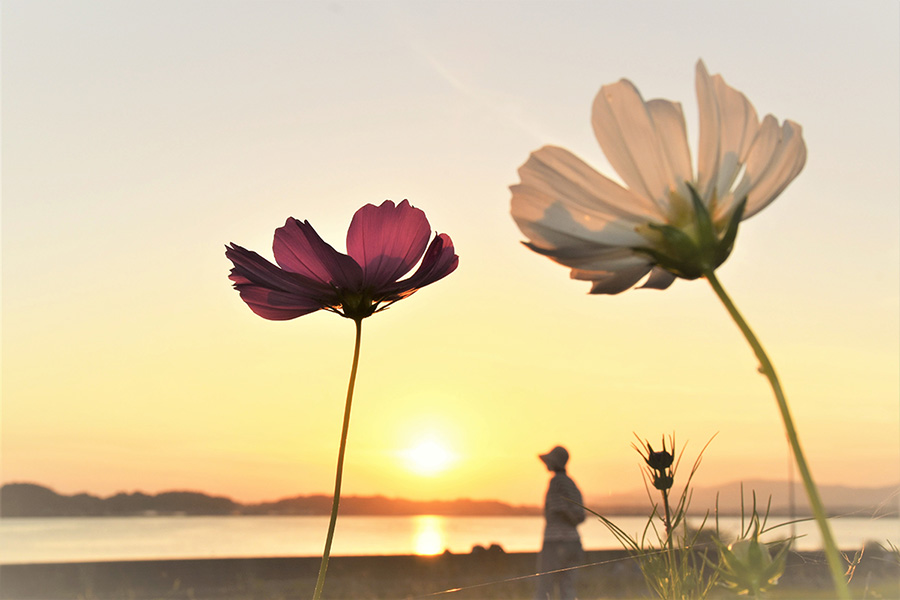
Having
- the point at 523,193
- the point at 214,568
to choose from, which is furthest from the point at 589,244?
the point at 214,568

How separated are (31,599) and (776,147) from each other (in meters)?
8.94

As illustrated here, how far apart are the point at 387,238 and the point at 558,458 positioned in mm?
4138

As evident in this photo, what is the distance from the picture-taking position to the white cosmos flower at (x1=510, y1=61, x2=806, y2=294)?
0.92 feet

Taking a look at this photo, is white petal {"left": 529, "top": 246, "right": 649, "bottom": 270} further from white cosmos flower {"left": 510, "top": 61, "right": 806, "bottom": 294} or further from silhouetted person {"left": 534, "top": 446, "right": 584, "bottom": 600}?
silhouetted person {"left": 534, "top": 446, "right": 584, "bottom": 600}

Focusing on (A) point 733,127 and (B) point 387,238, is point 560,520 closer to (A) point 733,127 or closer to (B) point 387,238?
(B) point 387,238

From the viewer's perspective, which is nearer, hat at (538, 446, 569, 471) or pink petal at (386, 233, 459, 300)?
pink petal at (386, 233, 459, 300)

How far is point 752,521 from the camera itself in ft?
1.59

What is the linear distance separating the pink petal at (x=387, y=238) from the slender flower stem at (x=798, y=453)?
251 mm

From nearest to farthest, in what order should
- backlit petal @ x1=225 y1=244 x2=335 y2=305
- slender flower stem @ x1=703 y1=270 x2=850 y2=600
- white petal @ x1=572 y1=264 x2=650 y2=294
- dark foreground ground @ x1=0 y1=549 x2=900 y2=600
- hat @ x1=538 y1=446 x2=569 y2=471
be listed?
slender flower stem @ x1=703 y1=270 x2=850 y2=600 → white petal @ x1=572 y1=264 x2=650 y2=294 → backlit petal @ x1=225 y1=244 x2=335 y2=305 → hat @ x1=538 y1=446 x2=569 y2=471 → dark foreground ground @ x1=0 y1=549 x2=900 y2=600

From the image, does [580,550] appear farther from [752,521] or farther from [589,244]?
[589,244]

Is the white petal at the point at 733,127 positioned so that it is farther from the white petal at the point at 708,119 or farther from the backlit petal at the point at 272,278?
the backlit petal at the point at 272,278

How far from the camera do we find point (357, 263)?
1.50 ft

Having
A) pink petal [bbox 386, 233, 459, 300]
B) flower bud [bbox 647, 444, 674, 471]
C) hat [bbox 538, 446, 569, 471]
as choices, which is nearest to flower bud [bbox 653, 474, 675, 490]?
flower bud [bbox 647, 444, 674, 471]

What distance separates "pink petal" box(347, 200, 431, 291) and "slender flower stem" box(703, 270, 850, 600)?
9.9 inches
